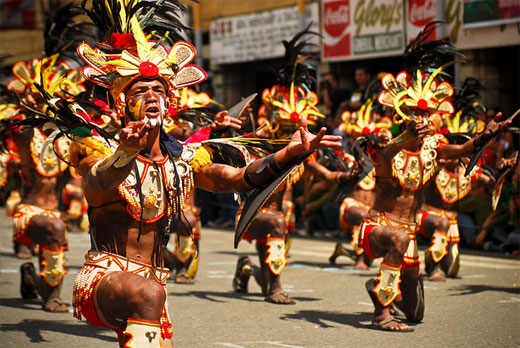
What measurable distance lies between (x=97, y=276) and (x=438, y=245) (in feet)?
20.8

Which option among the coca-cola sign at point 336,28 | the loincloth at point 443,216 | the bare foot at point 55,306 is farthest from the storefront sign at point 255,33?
the bare foot at point 55,306

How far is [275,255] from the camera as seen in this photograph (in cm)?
920

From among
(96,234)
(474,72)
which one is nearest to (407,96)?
(96,234)

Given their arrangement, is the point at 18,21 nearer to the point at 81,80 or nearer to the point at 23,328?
the point at 81,80

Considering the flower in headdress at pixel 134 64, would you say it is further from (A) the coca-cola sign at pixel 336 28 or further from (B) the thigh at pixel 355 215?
(A) the coca-cola sign at pixel 336 28

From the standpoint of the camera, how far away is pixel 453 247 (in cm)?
1062

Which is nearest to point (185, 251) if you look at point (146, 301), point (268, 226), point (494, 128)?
point (268, 226)

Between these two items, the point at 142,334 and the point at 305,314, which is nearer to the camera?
the point at 142,334

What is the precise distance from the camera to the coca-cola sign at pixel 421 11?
1650cm

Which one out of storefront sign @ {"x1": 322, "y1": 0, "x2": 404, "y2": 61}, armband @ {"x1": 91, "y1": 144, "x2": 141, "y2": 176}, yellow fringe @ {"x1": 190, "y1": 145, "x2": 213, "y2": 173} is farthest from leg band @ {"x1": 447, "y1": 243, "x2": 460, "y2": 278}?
storefront sign @ {"x1": 322, "y1": 0, "x2": 404, "y2": 61}

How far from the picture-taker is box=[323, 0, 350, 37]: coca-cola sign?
60.8 feet

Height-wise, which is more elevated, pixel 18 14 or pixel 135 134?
pixel 18 14

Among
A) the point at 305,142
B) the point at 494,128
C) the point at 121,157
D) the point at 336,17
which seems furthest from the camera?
the point at 336,17

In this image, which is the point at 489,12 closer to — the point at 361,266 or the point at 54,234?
the point at 361,266
